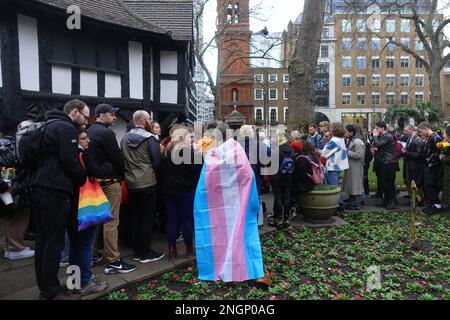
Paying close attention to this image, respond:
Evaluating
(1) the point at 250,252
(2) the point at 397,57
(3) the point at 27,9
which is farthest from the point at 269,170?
(2) the point at 397,57

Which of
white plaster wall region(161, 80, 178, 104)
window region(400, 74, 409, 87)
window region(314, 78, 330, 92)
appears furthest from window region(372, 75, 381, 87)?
white plaster wall region(161, 80, 178, 104)

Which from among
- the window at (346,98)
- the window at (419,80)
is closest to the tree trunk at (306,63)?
the window at (346,98)

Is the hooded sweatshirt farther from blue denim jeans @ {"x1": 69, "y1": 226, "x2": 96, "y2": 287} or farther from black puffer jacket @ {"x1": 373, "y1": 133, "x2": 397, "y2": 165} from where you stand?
black puffer jacket @ {"x1": 373, "y1": 133, "x2": 397, "y2": 165}

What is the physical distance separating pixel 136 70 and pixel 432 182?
8.42m

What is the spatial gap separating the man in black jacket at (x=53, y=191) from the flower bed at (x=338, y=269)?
78cm

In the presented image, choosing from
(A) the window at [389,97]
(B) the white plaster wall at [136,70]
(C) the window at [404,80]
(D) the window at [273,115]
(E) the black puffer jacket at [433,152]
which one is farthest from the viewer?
(D) the window at [273,115]

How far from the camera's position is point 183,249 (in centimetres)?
483

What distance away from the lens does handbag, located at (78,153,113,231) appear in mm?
3312

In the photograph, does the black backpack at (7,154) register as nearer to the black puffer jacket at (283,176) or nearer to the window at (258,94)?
the black puffer jacket at (283,176)

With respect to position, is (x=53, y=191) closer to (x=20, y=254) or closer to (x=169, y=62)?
(x=20, y=254)

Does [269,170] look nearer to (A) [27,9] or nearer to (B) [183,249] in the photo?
(B) [183,249]

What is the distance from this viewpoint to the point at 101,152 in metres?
3.72

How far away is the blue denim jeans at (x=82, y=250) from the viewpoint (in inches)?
136
